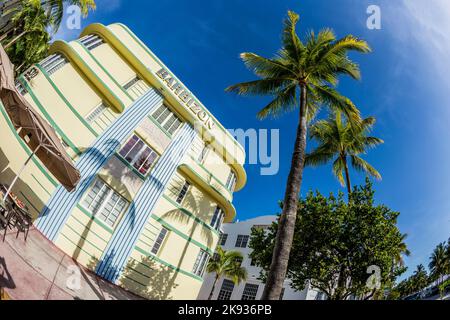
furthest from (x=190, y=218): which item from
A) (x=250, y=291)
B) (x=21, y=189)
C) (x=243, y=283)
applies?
(x=243, y=283)

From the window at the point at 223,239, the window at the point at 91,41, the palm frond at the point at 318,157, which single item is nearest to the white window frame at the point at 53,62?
the window at the point at 91,41

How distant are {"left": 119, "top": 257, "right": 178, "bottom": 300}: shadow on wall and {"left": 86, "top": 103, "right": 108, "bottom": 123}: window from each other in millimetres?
8365

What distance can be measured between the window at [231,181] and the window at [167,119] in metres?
6.39

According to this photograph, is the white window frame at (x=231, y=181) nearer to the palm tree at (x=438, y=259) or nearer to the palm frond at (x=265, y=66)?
the palm frond at (x=265, y=66)

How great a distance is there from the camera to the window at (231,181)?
21319 millimetres

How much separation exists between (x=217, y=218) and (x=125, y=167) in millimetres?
8326

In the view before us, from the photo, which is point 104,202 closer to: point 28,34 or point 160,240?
point 160,240

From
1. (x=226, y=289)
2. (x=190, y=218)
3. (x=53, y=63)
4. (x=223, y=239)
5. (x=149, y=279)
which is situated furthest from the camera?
(x=223, y=239)

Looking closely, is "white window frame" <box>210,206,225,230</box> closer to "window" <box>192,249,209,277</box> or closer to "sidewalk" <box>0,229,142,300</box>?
"window" <box>192,249,209,277</box>

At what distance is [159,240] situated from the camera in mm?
15953

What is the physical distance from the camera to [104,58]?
15.5 m

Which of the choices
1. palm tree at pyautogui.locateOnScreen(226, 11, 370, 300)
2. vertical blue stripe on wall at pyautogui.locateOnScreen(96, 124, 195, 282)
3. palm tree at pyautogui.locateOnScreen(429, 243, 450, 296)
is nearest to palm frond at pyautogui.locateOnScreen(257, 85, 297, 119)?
palm tree at pyautogui.locateOnScreen(226, 11, 370, 300)
